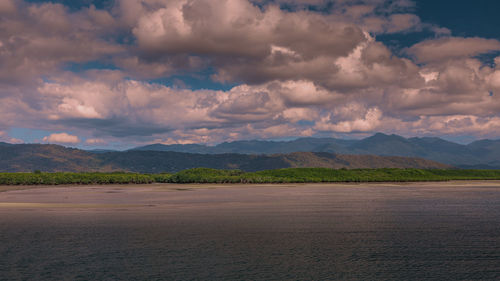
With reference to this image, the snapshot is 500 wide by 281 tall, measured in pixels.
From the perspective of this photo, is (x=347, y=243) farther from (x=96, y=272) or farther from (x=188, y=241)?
(x=96, y=272)

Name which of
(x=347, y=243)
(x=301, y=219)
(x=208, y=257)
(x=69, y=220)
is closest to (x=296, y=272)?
(x=208, y=257)

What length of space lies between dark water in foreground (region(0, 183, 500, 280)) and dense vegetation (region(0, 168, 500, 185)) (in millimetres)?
80983

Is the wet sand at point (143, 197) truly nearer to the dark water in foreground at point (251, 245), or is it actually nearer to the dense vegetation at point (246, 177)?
the dark water in foreground at point (251, 245)

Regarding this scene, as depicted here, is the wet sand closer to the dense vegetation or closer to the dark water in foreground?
the dark water in foreground

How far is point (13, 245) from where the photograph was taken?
3000 cm

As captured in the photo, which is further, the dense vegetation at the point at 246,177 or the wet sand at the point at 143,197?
the dense vegetation at the point at 246,177

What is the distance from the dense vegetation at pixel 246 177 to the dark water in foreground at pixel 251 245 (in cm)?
8098

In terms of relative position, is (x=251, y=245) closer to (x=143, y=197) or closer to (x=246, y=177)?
(x=143, y=197)

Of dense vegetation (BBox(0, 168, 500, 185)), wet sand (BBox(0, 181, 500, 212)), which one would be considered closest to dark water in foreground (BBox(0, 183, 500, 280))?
wet sand (BBox(0, 181, 500, 212))

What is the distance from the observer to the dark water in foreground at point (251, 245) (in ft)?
74.5

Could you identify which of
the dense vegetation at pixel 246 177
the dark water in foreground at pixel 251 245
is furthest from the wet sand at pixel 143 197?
the dense vegetation at pixel 246 177

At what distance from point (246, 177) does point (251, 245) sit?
107051 millimetres

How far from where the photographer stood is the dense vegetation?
405 feet

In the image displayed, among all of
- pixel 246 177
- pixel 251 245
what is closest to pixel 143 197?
pixel 251 245
